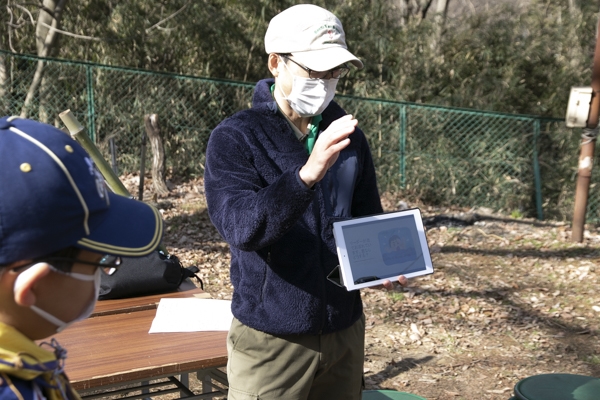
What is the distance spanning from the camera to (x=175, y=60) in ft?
38.3

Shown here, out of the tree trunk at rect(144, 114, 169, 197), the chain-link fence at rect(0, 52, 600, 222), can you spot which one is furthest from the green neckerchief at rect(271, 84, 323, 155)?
the chain-link fence at rect(0, 52, 600, 222)

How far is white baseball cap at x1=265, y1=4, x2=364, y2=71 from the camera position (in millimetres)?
2209

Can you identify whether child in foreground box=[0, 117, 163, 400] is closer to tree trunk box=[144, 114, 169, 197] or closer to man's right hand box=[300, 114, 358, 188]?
man's right hand box=[300, 114, 358, 188]

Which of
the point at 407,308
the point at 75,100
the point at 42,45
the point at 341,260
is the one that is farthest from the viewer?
the point at 42,45

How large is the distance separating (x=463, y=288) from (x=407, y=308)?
745 mm

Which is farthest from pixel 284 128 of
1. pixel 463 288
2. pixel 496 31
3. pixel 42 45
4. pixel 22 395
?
pixel 496 31

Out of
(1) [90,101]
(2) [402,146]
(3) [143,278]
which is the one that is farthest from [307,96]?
(2) [402,146]

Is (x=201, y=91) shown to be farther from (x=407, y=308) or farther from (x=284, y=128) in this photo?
(x=284, y=128)

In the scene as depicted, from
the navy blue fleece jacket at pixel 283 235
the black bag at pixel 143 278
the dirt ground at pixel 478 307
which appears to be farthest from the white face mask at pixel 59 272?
the dirt ground at pixel 478 307

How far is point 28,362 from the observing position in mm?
1113

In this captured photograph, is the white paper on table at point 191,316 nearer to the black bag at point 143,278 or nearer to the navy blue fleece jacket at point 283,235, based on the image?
the black bag at point 143,278

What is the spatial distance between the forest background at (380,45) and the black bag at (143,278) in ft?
27.2

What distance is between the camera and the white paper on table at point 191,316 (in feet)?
9.85

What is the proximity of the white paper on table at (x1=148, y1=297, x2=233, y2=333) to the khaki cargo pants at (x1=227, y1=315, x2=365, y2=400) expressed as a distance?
75cm
